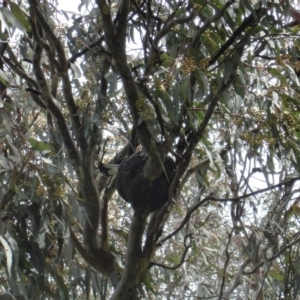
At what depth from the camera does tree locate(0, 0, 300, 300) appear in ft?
7.33

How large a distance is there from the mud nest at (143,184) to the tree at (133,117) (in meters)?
0.05

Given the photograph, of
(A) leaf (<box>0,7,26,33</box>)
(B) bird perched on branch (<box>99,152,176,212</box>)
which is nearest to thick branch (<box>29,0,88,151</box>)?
(B) bird perched on branch (<box>99,152,176,212</box>)

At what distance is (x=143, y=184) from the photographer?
2541 millimetres

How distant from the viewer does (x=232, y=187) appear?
135 inches

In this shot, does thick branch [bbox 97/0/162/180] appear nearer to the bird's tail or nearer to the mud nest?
the mud nest

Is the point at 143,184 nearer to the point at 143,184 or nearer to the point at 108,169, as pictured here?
the point at 143,184

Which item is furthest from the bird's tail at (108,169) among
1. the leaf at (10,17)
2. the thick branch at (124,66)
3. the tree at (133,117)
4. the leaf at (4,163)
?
the leaf at (10,17)

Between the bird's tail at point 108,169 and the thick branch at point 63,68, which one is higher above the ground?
the thick branch at point 63,68

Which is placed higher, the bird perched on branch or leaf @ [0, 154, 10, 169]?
the bird perched on branch

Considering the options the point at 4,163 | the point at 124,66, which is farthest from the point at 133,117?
the point at 4,163

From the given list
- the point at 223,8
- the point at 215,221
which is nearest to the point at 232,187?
the point at 215,221

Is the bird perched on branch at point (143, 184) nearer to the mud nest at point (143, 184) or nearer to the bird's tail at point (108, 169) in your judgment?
the mud nest at point (143, 184)

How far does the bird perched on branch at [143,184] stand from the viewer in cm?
254

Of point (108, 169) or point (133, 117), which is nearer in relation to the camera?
point (133, 117)
